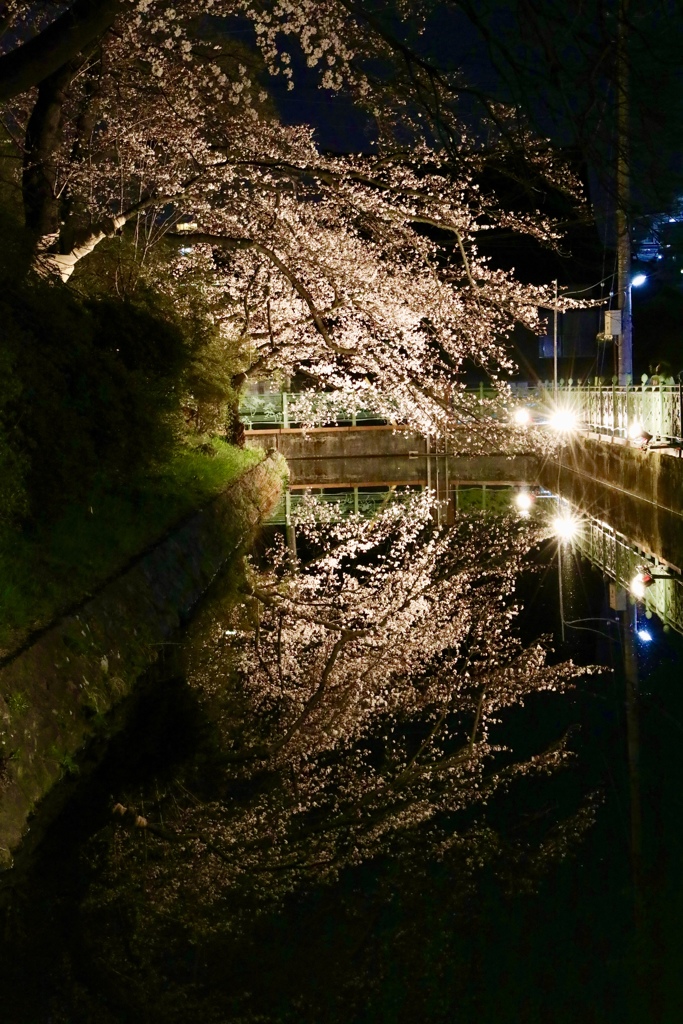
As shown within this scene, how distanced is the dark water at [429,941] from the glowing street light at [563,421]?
73.9 ft

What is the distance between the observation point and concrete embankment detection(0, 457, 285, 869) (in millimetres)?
5965

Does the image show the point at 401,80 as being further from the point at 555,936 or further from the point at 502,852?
the point at 555,936

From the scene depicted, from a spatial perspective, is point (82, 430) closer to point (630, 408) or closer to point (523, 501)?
point (630, 408)

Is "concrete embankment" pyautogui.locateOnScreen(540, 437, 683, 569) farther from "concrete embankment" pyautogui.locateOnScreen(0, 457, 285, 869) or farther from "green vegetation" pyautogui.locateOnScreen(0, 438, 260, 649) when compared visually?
"green vegetation" pyautogui.locateOnScreen(0, 438, 260, 649)

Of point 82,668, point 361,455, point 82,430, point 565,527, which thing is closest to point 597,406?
point 565,527

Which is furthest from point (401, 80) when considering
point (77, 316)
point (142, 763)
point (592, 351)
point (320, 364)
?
point (592, 351)

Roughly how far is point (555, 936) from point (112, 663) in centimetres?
483

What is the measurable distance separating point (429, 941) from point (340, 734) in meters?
3.01

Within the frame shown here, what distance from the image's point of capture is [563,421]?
1146 inches

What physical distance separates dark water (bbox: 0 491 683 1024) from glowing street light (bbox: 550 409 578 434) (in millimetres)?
22531

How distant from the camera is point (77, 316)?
11.9 m

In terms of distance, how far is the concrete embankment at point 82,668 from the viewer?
5.96m

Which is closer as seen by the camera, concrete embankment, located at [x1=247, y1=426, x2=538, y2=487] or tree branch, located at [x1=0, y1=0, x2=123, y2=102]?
tree branch, located at [x1=0, y1=0, x2=123, y2=102]

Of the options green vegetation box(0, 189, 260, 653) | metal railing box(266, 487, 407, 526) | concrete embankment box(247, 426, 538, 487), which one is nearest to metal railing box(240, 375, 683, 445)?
concrete embankment box(247, 426, 538, 487)
